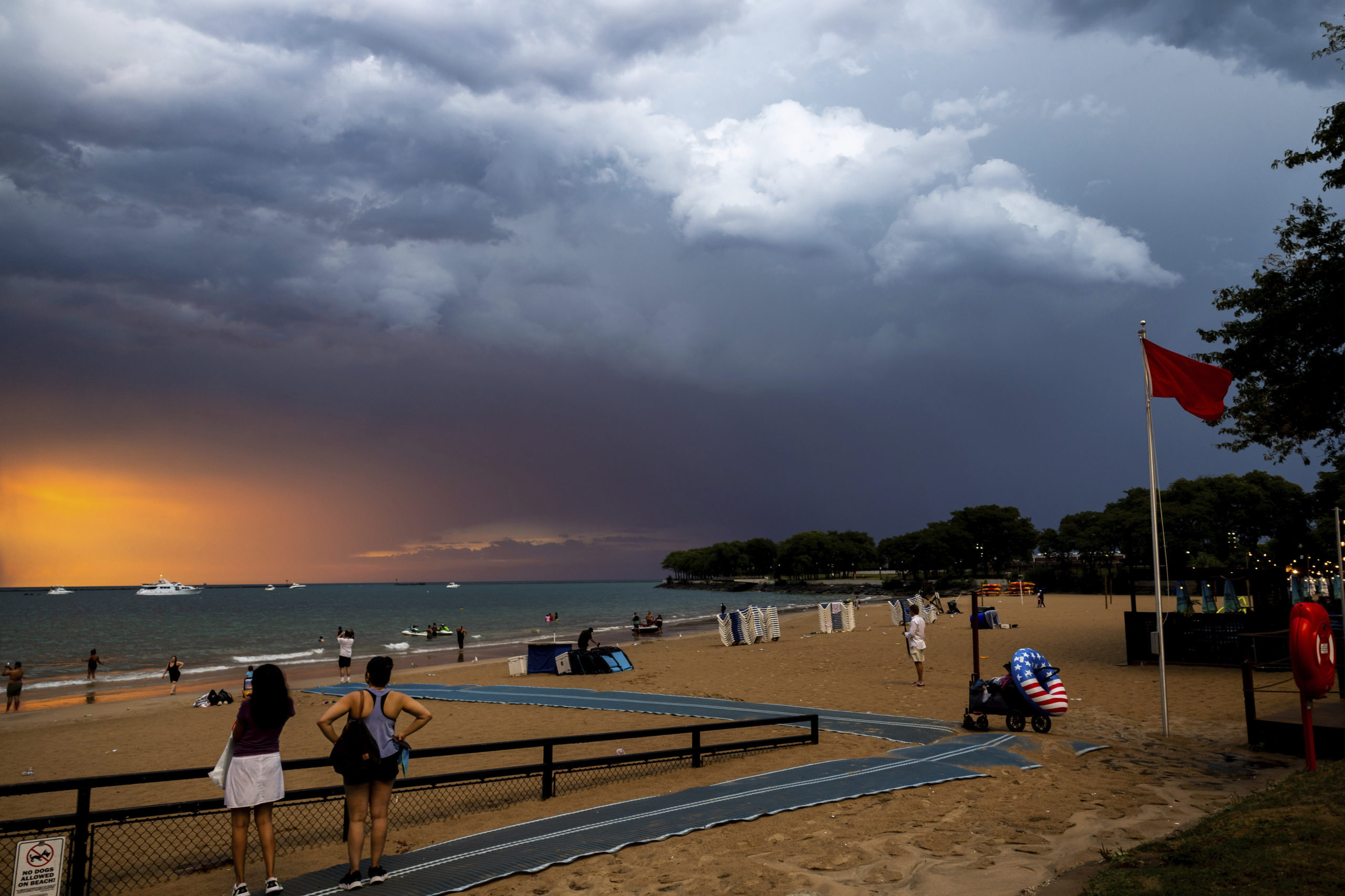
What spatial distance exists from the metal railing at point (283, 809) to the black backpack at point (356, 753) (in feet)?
Result: 2.00

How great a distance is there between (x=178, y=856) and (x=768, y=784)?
636 centimetres

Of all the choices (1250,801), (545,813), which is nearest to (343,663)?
(545,813)

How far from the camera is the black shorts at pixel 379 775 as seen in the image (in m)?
5.80

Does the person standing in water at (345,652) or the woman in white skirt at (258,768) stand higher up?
the woman in white skirt at (258,768)

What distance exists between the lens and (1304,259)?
53.0 ft

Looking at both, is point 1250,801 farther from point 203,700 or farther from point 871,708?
point 203,700

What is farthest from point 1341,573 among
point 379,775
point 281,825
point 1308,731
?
point 281,825

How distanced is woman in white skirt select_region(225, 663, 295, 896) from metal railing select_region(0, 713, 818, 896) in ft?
1.48

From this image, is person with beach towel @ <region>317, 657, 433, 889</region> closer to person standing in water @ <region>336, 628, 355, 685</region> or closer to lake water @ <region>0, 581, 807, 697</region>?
person standing in water @ <region>336, 628, 355, 685</region>

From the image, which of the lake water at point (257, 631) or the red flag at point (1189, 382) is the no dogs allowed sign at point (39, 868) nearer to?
the red flag at point (1189, 382)

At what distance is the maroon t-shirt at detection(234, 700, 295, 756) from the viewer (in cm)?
575

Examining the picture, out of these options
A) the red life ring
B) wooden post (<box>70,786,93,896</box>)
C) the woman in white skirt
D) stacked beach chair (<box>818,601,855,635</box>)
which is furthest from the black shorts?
stacked beach chair (<box>818,601,855,635</box>)

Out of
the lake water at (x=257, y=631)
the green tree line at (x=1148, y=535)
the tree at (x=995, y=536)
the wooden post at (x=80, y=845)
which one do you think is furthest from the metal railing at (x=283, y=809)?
the tree at (x=995, y=536)

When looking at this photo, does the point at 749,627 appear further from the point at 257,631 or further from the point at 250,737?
the point at 257,631
